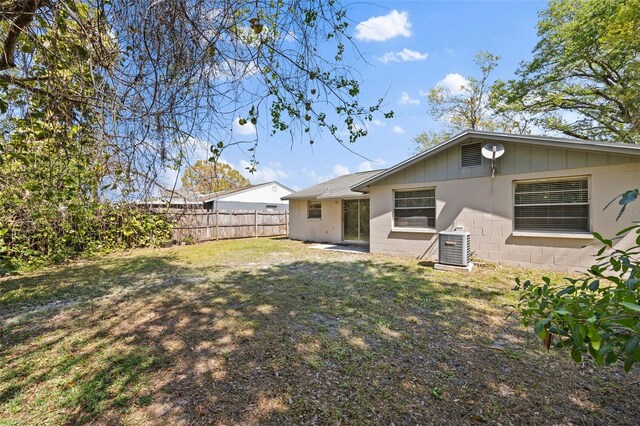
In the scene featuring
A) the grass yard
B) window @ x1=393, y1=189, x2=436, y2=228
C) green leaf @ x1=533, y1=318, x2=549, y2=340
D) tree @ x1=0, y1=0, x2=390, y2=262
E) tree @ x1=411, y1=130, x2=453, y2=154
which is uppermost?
tree @ x1=411, y1=130, x2=453, y2=154

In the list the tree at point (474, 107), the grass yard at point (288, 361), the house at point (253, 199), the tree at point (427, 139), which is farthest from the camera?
the tree at point (427, 139)

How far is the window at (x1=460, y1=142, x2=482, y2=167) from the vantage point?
25.9 feet

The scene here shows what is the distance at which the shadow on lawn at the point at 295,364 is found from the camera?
237cm

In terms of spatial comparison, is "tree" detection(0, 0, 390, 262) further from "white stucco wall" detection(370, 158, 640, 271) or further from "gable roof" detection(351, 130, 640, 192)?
"white stucco wall" detection(370, 158, 640, 271)

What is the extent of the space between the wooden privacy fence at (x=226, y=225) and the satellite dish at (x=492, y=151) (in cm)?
1068

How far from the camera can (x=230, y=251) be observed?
439 inches

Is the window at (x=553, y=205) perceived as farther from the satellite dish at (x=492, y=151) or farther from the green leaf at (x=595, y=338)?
the green leaf at (x=595, y=338)

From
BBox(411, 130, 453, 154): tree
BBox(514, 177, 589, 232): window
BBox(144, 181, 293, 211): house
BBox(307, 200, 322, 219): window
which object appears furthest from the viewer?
BBox(411, 130, 453, 154): tree

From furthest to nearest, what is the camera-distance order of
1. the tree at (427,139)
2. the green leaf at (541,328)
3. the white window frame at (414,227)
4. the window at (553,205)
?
the tree at (427,139) → the white window frame at (414,227) → the window at (553,205) → the green leaf at (541,328)

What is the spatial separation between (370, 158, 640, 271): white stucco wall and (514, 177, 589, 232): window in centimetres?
17

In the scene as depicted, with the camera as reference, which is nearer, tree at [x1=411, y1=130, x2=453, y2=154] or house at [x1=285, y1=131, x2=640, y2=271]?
house at [x1=285, y1=131, x2=640, y2=271]

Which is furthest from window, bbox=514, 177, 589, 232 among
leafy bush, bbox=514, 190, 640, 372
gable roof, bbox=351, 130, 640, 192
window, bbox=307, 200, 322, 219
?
window, bbox=307, 200, 322, 219

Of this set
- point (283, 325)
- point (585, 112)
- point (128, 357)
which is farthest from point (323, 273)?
point (585, 112)

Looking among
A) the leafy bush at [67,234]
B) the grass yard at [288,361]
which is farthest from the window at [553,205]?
the leafy bush at [67,234]
